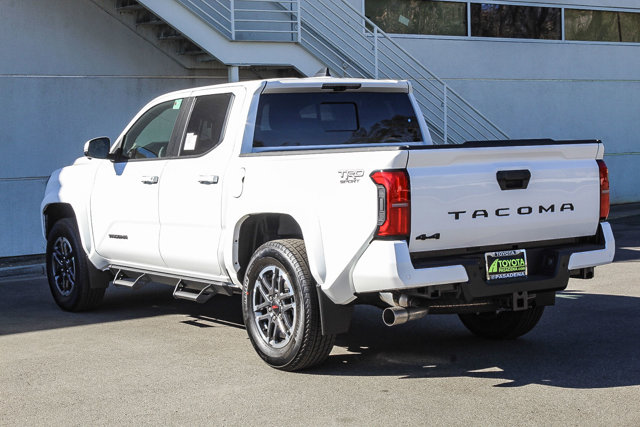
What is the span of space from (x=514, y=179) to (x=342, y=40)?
10.4 metres

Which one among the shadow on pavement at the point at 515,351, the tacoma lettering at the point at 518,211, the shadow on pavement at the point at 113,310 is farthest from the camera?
the shadow on pavement at the point at 113,310

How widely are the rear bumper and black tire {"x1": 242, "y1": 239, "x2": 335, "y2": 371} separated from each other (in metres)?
0.47

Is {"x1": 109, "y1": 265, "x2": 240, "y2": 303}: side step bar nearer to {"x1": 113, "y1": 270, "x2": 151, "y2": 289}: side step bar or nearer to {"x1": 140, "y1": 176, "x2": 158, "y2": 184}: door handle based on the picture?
{"x1": 113, "y1": 270, "x2": 151, "y2": 289}: side step bar

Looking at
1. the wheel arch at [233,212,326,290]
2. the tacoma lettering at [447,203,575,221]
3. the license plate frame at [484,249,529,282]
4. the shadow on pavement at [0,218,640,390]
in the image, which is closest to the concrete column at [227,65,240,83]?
the shadow on pavement at [0,218,640,390]

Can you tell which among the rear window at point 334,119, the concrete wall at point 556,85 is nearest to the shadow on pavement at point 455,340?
the rear window at point 334,119

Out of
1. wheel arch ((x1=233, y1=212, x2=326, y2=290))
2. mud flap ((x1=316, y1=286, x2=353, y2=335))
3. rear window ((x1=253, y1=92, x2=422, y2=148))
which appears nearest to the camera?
mud flap ((x1=316, y1=286, x2=353, y2=335))

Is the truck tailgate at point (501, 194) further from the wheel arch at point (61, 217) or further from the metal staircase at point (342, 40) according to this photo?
the metal staircase at point (342, 40)

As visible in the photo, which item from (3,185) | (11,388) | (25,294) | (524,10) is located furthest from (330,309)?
(524,10)

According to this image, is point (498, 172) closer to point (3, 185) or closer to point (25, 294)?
point (25, 294)

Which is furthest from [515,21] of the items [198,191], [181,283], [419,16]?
[198,191]

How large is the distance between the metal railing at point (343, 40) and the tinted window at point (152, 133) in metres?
5.58

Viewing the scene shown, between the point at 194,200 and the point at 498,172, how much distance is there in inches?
99.2

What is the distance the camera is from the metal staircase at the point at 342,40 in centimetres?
1485

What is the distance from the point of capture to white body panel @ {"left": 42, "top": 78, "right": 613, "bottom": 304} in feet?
19.6
